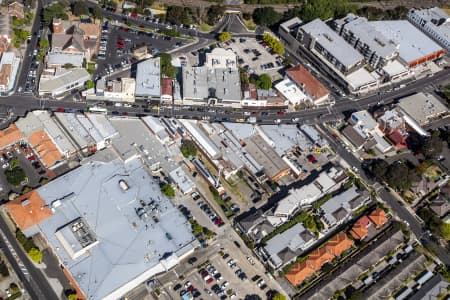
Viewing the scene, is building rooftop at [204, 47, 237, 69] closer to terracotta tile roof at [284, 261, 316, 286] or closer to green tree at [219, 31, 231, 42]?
green tree at [219, 31, 231, 42]

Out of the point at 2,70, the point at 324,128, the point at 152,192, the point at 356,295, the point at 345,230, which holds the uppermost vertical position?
the point at 2,70

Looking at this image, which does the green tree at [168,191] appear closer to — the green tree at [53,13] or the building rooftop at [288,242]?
the building rooftop at [288,242]

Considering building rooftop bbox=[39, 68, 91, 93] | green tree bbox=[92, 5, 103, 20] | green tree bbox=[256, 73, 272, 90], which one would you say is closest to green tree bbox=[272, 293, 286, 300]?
green tree bbox=[256, 73, 272, 90]

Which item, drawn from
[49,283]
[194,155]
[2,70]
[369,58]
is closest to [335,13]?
[369,58]

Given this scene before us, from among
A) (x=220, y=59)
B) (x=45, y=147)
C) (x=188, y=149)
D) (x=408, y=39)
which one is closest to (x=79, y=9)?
(x=220, y=59)

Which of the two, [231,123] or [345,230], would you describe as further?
[231,123]

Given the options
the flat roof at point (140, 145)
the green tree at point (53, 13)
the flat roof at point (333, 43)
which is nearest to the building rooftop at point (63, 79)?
the flat roof at point (140, 145)

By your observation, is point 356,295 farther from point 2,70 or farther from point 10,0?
point 10,0
